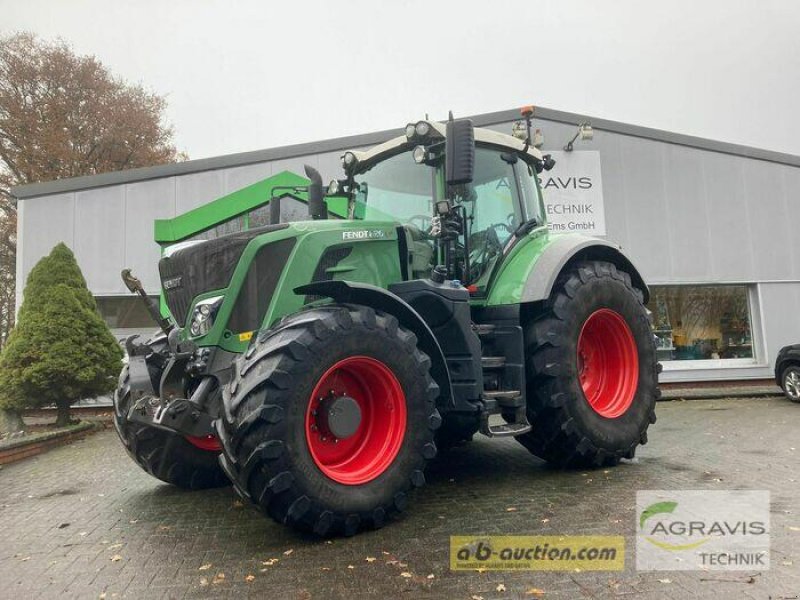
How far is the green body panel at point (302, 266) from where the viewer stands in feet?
12.9

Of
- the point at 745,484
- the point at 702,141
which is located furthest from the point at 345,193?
the point at 702,141

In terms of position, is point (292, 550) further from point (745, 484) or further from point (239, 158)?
point (239, 158)

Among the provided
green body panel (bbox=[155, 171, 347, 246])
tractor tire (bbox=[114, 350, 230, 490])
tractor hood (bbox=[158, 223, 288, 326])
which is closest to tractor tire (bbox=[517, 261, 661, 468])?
tractor hood (bbox=[158, 223, 288, 326])

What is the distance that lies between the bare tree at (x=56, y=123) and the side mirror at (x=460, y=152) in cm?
2070

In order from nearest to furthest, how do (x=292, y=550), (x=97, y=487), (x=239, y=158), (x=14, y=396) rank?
1. (x=292, y=550)
2. (x=97, y=487)
3. (x=14, y=396)
4. (x=239, y=158)

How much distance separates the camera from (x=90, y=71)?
22.2 m


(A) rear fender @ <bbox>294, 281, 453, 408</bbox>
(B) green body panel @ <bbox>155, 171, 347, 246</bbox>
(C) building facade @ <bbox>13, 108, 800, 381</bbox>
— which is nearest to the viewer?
(A) rear fender @ <bbox>294, 281, 453, 408</bbox>

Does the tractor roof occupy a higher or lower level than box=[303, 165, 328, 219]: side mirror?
higher

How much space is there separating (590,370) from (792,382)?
8.08 meters

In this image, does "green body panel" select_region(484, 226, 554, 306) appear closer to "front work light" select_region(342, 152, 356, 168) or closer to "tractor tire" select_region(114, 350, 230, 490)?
"front work light" select_region(342, 152, 356, 168)

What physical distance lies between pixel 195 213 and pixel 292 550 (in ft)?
33.7

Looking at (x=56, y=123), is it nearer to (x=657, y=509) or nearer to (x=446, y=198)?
(x=446, y=198)

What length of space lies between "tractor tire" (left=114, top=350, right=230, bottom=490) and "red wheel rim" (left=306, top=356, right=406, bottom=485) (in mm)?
1479

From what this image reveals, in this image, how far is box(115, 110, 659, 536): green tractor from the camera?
3375mm
